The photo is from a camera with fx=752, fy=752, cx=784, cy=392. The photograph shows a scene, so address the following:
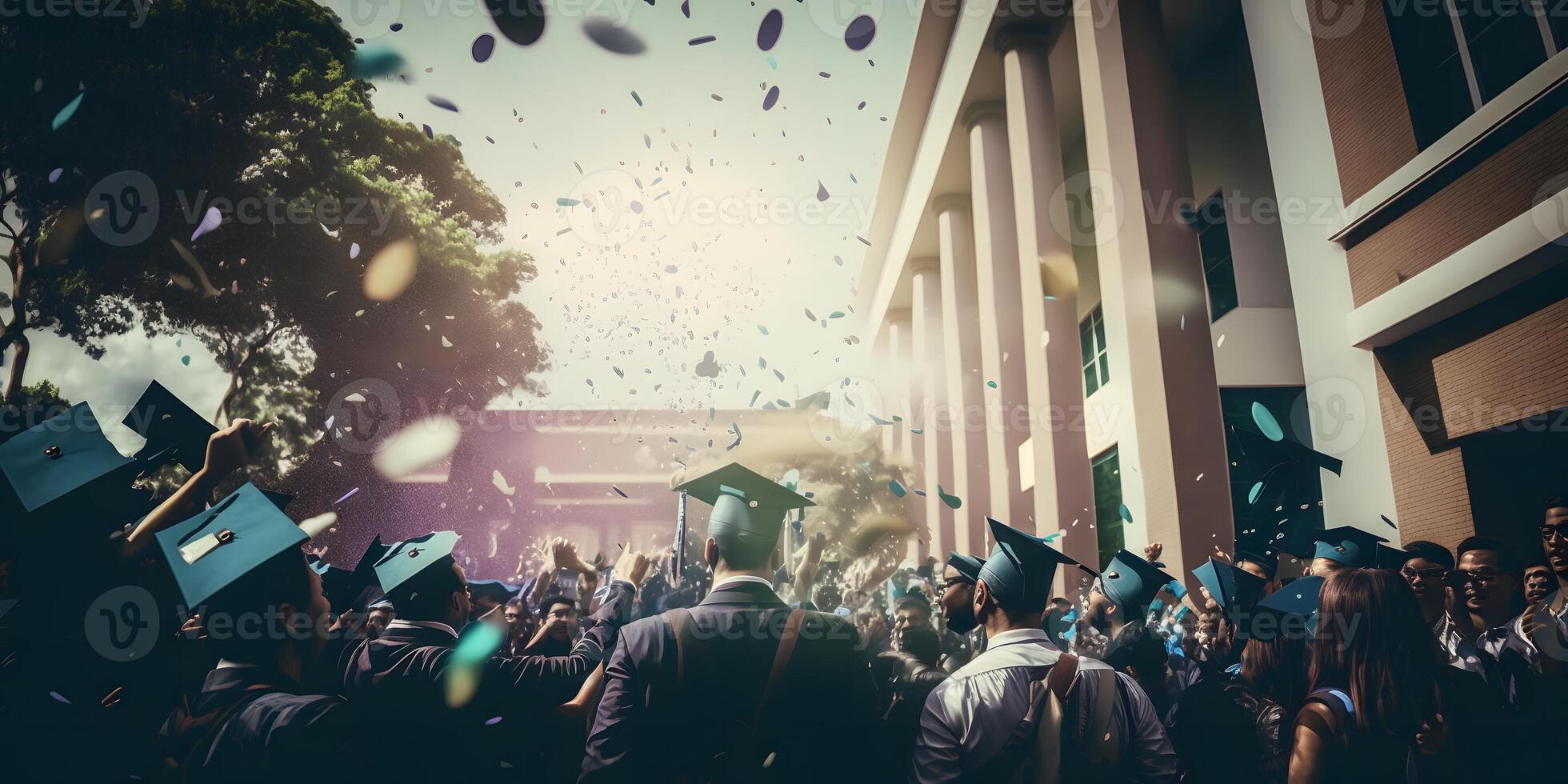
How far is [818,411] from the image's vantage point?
29.1m

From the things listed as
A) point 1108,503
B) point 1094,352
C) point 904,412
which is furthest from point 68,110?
point 904,412

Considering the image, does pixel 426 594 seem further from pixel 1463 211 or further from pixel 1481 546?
pixel 1463 211

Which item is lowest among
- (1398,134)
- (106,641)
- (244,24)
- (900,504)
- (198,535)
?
(106,641)

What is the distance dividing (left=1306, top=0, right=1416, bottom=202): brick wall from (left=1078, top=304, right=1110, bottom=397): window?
24.9 ft

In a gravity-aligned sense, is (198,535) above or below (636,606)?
above

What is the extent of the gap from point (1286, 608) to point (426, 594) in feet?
13.0

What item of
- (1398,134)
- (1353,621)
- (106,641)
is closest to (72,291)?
(106,641)

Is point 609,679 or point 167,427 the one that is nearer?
point 609,679

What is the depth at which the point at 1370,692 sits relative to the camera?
2.77m

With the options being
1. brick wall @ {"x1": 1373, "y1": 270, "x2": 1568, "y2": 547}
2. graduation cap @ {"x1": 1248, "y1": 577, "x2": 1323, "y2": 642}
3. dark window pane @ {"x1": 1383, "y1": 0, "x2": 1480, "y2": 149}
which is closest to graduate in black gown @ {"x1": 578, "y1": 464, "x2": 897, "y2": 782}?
graduation cap @ {"x1": 1248, "y1": 577, "x2": 1323, "y2": 642}

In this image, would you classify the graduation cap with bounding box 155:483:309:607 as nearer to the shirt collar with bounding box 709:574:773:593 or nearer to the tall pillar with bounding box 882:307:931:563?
the shirt collar with bounding box 709:574:773:593

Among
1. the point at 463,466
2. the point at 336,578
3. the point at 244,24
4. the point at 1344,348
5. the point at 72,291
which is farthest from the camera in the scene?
the point at 463,466

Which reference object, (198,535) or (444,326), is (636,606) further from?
(444,326)

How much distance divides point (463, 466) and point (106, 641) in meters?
16.9
